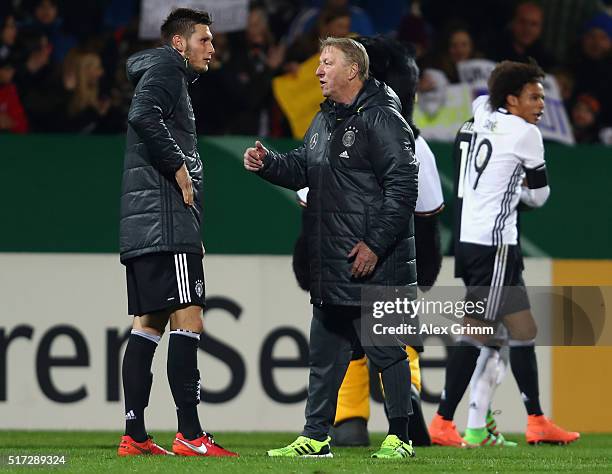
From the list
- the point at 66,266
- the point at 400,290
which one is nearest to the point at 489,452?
the point at 400,290

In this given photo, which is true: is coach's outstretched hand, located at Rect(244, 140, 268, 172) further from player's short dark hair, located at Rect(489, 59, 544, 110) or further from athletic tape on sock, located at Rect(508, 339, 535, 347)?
athletic tape on sock, located at Rect(508, 339, 535, 347)

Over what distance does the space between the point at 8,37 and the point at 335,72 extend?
16.5 ft

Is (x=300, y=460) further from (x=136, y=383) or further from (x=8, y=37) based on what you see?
(x=8, y=37)

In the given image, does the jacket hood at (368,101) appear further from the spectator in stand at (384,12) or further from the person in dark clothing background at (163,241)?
the spectator in stand at (384,12)

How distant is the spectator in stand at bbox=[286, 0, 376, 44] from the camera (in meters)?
12.1

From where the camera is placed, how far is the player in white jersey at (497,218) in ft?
27.9

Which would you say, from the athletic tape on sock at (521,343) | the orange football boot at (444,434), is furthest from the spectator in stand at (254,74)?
the orange football boot at (444,434)

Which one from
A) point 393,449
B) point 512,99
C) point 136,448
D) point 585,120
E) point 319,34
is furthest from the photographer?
point 585,120

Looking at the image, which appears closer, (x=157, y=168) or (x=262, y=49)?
(x=157, y=168)

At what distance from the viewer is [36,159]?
10.1 metres

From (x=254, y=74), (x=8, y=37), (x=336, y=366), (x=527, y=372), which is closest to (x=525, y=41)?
(x=254, y=74)

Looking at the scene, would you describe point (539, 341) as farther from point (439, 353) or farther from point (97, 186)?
point (97, 186)

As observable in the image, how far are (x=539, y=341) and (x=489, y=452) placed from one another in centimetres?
253

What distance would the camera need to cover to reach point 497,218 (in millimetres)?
8500
